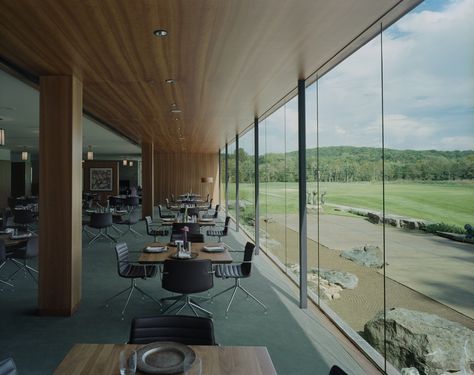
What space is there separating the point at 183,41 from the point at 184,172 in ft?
48.1

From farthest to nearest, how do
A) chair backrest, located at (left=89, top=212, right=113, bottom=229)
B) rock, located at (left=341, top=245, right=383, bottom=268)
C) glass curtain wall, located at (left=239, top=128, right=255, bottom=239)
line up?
glass curtain wall, located at (left=239, top=128, right=255, bottom=239) < chair backrest, located at (left=89, top=212, right=113, bottom=229) < rock, located at (left=341, top=245, right=383, bottom=268)

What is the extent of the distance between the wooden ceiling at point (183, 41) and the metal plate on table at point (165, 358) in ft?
6.60

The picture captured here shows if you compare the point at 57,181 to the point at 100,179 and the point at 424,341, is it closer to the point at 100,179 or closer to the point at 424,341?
the point at 424,341

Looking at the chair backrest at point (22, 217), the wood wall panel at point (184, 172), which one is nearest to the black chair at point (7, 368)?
the chair backrest at point (22, 217)

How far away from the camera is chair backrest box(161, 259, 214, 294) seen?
11.0ft

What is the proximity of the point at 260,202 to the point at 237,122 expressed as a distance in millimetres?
1750

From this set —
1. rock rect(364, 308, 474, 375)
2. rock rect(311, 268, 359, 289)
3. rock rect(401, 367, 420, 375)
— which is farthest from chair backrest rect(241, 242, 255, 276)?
rock rect(401, 367, 420, 375)

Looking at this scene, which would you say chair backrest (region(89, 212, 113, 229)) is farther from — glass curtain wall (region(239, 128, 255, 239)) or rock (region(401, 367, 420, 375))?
rock (region(401, 367, 420, 375))

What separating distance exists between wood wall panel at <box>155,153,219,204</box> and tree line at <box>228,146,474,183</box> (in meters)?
11.9

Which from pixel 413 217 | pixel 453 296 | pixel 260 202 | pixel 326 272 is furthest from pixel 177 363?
pixel 260 202

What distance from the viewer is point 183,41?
3016mm

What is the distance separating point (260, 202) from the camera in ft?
24.7

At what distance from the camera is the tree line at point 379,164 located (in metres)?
2.03

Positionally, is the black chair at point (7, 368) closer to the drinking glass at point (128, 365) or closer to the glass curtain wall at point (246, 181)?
the drinking glass at point (128, 365)
